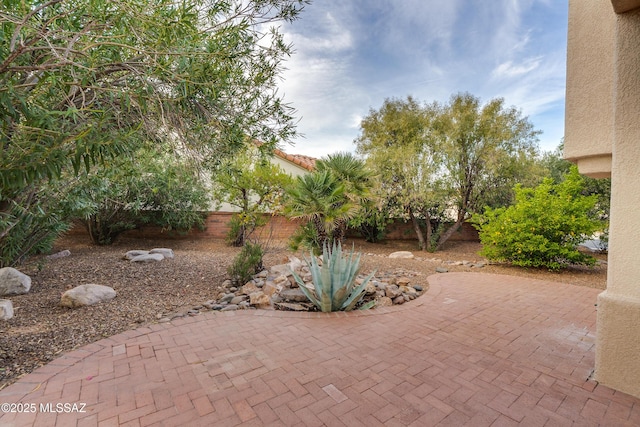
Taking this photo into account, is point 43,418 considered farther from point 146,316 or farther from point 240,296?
point 240,296

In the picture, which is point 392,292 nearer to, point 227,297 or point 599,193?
point 227,297

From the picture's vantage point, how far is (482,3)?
6.57 m

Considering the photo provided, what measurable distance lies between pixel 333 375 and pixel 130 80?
3.79 m

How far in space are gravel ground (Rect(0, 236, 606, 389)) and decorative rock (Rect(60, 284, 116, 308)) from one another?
0.13 meters

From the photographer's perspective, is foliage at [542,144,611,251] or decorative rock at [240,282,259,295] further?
foliage at [542,144,611,251]

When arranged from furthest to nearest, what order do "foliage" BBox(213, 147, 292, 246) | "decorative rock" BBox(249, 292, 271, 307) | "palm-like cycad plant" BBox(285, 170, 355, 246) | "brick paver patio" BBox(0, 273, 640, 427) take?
"foliage" BBox(213, 147, 292, 246) < "palm-like cycad plant" BBox(285, 170, 355, 246) < "decorative rock" BBox(249, 292, 271, 307) < "brick paver patio" BBox(0, 273, 640, 427)

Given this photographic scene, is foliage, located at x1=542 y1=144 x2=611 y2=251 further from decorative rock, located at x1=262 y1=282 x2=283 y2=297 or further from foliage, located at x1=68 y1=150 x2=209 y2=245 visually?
foliage, located at x1=68 y1=150 x2=209 y2=245

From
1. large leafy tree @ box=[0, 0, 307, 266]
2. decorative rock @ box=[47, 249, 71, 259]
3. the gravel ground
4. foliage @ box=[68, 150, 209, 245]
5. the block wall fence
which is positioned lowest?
the gravel ground

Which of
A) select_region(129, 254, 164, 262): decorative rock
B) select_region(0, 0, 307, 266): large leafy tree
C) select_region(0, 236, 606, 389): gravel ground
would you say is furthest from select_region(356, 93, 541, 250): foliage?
select_region(0, 0, 307, 266): large leafy tree

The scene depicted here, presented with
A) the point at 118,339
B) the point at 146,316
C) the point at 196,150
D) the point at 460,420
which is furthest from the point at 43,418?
the point at 460,420

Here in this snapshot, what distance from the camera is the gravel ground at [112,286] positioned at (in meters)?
3.48

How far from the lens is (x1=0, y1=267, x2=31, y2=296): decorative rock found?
5.38 m

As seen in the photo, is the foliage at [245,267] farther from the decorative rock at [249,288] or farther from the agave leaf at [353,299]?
the agave leaf at [353,299]

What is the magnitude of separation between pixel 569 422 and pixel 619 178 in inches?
82.0
